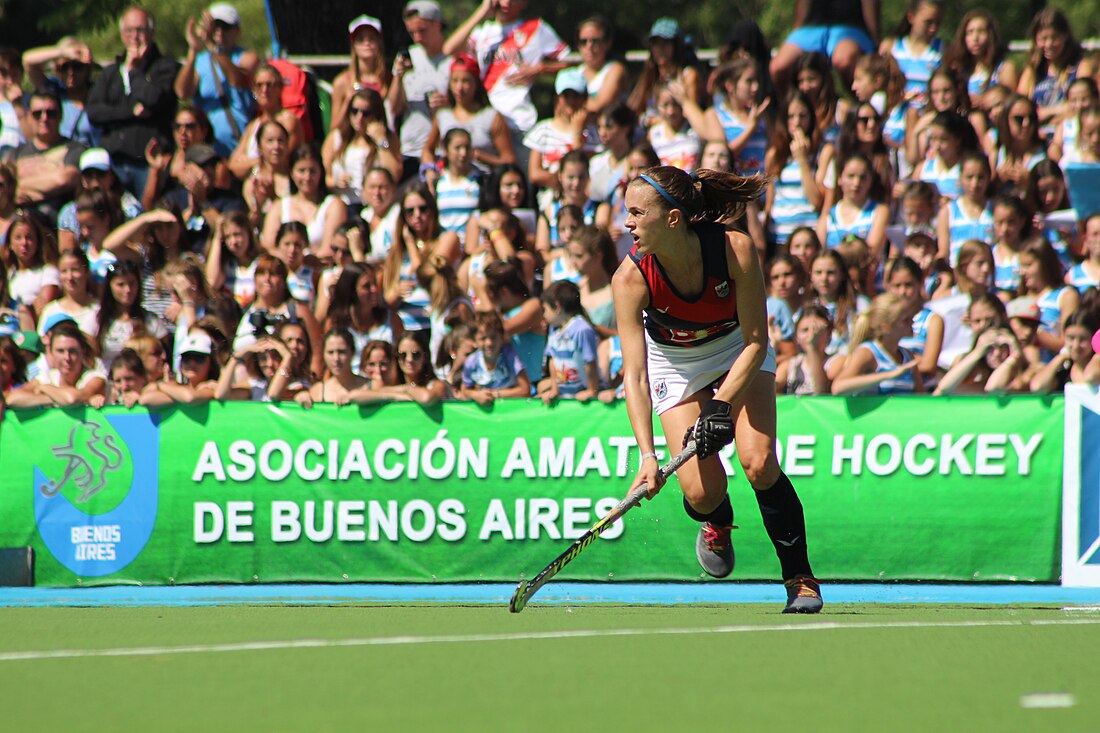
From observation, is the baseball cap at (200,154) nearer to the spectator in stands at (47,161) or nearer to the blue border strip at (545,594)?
the spectator in stands at (47,161)

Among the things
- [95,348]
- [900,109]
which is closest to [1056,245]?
[900,109]

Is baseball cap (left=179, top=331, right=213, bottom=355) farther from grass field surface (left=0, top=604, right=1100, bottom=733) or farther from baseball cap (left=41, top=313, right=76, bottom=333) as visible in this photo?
grass field surface (left=0, top=604, right=1100, bottom=733)

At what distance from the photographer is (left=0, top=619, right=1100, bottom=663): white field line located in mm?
5234

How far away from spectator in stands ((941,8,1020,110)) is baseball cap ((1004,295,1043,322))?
2.13 m

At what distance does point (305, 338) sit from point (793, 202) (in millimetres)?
3762

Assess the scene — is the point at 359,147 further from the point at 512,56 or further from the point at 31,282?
the point at 31,282

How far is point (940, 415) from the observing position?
8.81 meters

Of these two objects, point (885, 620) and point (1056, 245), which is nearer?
point (885, 620)

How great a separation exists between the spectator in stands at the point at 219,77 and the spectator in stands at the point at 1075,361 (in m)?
7.22

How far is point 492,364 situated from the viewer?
384 inches

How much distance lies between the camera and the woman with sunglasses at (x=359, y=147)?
12.0m

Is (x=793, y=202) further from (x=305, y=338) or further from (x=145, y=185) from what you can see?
(x=145, y=185)

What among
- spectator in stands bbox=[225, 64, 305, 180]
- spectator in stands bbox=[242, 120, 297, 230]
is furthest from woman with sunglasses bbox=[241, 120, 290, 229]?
spectator in stands bbox=[225, 64, 305, 180]

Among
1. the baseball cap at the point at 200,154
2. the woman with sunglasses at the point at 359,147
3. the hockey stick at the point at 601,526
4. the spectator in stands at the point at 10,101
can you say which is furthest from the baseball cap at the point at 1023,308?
the spectator in stands at the point at 10,101
